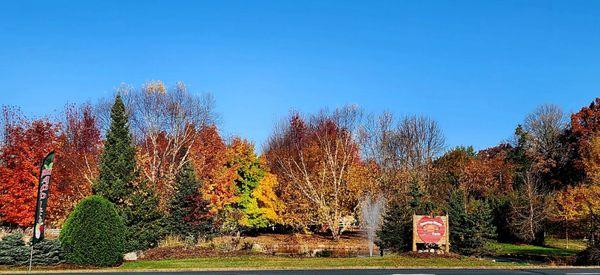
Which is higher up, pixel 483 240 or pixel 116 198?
pixel 116 198

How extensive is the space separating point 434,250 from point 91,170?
91.9ft

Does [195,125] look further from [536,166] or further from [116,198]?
[536,166]

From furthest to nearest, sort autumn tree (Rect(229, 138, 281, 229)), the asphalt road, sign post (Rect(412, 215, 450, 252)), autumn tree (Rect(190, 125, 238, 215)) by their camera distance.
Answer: autumn tree (Rect(229, 138, 281, 229)) < autumn tree (Rect(190, 125, 238, 215)) < sign post (Rect(412, 215, 450, 252)) < the asphalt road

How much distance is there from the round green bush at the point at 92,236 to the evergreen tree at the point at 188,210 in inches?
513

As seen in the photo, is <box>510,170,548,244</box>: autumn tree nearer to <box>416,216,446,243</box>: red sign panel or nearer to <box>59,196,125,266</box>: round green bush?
<box>416,216,446,243</box>: red sign panel

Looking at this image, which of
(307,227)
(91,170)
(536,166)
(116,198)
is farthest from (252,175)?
(536,166)

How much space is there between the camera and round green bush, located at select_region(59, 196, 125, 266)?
1878 centimetres

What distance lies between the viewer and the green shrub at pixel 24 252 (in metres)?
18.4

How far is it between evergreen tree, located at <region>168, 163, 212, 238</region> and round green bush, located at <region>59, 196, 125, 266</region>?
42.8 ft

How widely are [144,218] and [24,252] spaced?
10.8 metres

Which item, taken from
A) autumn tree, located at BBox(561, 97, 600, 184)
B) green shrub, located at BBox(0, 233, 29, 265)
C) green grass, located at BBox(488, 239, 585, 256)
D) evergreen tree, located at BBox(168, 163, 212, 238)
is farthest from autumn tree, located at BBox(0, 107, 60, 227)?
autumn tree, located at BBox(561, 97, 600, 184)

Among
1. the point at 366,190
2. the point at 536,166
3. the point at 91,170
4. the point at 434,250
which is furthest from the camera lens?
the point at 536,166

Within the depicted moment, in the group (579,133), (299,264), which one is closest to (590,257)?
(299,264)

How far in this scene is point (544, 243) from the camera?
4494cm
